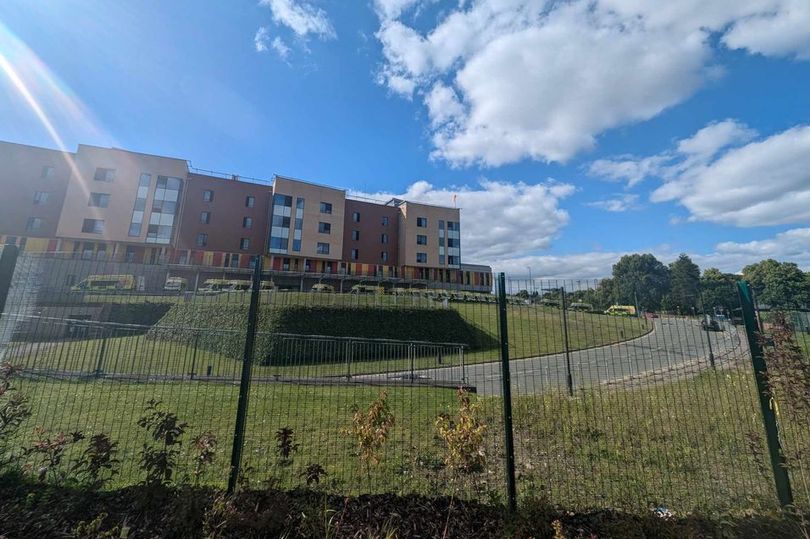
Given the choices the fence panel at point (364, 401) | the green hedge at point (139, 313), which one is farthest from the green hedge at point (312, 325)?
the green hedge at point (139, 313)

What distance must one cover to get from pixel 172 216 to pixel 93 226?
24.4 ft

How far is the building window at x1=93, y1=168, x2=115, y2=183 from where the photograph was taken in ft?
125

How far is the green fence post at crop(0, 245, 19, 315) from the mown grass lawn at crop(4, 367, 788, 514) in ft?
6.72

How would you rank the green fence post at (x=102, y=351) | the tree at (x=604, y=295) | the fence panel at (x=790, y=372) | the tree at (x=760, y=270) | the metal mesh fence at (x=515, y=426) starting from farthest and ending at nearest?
the tree at (x=760, y=270)
the green fence post at (x=102, y=351)
the tree at (x=604, y=295)
the metal mesh fence at (x=515, y=426)
the fence panel at (x=790, y=372)

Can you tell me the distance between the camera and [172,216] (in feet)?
130

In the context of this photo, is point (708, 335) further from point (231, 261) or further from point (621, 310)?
point (231, 261)

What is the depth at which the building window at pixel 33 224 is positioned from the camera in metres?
37.0

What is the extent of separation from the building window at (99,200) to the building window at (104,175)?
1.72m

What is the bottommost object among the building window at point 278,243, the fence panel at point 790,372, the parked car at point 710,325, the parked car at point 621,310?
the fence panel at point 790,372

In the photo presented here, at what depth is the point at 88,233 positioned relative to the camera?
121ft

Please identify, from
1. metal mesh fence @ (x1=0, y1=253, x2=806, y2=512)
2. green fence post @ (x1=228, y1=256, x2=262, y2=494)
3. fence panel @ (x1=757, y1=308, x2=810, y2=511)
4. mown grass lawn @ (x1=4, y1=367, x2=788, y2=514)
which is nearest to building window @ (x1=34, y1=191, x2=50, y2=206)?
metal mesh fence @ (x1=0, y1=253, x2=806, y2=512)

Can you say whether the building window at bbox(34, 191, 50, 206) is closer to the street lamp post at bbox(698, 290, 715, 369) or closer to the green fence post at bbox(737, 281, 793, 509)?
the street lamp post at bbox(698, 290, 715, 369)

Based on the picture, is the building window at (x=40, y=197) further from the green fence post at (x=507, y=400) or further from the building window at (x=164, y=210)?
the green fence post at (x=507, y=400)

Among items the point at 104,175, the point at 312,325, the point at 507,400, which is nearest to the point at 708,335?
the point at 507,400
